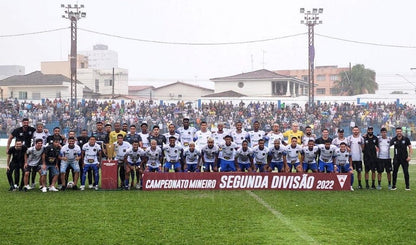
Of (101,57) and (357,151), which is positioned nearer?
(357,151)

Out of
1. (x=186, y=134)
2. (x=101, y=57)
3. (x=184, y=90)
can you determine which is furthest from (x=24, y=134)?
(x=101, y=57)

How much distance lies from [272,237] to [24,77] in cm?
5988

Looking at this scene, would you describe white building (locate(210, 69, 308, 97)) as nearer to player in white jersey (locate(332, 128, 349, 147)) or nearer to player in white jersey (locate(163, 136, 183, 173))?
player in white jersey (locate(332, 128, 349, 147))

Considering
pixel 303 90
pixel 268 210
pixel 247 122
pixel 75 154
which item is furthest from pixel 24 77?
pixel 268 210

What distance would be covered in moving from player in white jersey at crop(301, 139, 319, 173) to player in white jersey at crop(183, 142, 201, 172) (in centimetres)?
309

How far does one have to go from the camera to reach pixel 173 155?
595 inches

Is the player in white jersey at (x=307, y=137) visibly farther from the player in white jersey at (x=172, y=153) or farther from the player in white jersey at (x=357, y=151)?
the player in white jersey at (x=172, y=153)

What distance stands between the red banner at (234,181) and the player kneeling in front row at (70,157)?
1990 mm

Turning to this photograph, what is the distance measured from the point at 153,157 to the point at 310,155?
179 inches

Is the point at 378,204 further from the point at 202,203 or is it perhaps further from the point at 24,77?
the point at 24,77

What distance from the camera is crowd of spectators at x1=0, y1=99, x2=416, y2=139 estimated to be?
33469mm

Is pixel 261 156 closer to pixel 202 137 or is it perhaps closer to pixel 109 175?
pixel 202 137

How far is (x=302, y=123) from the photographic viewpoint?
34281 millimetres

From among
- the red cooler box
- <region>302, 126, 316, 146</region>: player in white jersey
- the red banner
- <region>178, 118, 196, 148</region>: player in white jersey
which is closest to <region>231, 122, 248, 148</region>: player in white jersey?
<region>178, 118, 196, 148</region>: player in white jersey
